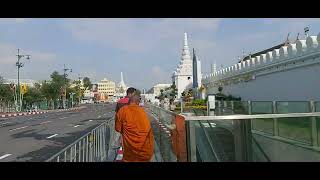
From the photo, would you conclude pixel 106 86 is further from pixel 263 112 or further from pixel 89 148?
pixel 89 148

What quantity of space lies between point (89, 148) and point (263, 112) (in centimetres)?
653

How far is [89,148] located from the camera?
8102mm

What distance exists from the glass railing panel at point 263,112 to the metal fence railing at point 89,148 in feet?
8.33

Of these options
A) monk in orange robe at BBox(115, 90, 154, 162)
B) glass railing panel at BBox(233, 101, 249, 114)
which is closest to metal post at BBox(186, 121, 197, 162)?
monk in orange robe at BBox(115, 90, 154, 162)

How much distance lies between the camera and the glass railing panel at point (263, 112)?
568 cm

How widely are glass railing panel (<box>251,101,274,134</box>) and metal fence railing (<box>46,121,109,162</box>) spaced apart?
8.33 ft

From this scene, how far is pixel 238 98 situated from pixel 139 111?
2967 cm

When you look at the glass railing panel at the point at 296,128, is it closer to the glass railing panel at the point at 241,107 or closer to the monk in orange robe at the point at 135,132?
the monk in orange robe at the point at 135,132

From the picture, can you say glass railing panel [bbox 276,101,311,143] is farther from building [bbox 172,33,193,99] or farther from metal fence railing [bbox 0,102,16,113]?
building [bbox 172,33,193,99]

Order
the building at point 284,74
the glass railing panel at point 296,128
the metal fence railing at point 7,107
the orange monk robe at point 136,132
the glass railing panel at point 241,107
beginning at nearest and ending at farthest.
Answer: the orange monk robe at point 136,132 < the glass railing panel at point 296,128 < the glass railing panel at point 241,107 < the building at point 284,74 < the metal fence railing at point 7,107

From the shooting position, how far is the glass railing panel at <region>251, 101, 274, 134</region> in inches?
224

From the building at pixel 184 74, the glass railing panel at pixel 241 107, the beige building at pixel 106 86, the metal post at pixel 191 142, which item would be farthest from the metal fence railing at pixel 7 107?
the beige building at pixel 106 86
